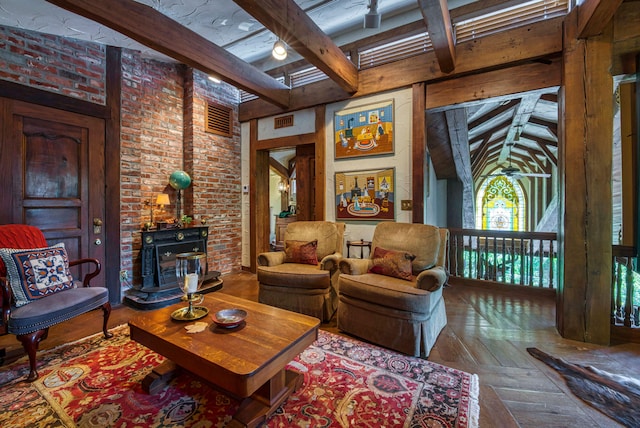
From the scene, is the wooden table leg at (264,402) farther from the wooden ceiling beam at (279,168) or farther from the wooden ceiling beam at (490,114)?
the wooden ceiling beam at (279,168)

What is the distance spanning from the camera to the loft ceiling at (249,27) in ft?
7.14

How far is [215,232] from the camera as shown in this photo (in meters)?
4.36

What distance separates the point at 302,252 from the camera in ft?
10.2

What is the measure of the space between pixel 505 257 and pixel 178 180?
15.7 ft

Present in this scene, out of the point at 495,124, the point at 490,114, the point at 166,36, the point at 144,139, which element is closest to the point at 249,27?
the point at 166,36

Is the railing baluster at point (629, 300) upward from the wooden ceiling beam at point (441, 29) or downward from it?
downward

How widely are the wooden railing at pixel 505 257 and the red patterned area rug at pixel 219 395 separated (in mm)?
2451

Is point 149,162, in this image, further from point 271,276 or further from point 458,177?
point 458,177

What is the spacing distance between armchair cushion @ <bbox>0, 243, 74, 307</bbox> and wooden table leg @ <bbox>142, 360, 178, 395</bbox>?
119cm

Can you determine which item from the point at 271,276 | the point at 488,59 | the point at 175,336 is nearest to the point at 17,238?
the point at 175,336

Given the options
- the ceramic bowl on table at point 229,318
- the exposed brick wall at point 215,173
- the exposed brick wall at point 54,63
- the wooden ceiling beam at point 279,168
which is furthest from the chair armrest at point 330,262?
the wooden ceiling beam at point 279,168

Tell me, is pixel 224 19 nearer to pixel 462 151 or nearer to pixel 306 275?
pixel 306 275

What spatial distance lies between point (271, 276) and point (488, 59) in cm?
324

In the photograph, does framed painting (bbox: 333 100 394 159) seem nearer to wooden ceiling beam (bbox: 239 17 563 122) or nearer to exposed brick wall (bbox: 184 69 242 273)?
wooden ceiling beam (bbox: 239 17 563 122)
